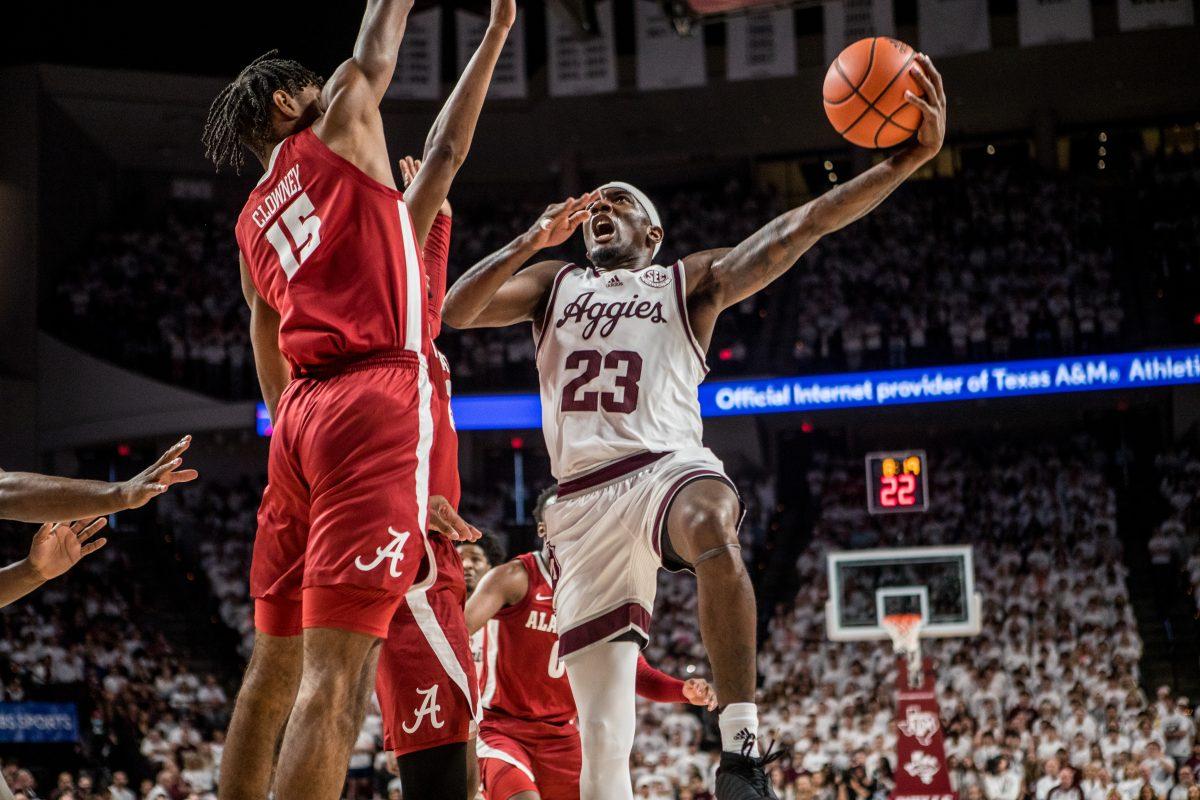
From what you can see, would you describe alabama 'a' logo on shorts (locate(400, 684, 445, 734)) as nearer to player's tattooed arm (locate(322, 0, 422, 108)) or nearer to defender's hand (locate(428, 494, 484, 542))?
defender's hand (locate(428, 494, 484, 542))

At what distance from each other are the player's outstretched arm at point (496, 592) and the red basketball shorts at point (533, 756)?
1.66ft

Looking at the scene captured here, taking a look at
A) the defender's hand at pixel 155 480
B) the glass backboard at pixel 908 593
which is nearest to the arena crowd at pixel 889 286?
the glass backboard at pixel 908 593

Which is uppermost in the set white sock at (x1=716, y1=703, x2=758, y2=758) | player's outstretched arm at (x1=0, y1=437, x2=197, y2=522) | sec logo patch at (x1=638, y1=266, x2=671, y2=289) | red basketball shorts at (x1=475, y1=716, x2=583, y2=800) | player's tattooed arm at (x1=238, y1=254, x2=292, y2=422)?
sec logo patch at (x1=638, y1=266, x2=671, y2=289)

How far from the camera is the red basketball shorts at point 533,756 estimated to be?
5762 millimetres

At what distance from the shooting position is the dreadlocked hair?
354cm

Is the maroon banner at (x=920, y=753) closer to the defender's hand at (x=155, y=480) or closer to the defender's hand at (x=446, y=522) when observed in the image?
the defender's hand at (x=446, y=522)

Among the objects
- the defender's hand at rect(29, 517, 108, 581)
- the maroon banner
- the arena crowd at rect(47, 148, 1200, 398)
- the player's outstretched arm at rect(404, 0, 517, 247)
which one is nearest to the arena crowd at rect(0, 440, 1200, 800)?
the maroon banner

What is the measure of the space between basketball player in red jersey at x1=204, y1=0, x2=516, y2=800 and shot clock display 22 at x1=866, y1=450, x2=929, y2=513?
1045 cm

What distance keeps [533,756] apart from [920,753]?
649cm

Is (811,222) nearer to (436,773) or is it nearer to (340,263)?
(340,263)

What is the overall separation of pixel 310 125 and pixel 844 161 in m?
22.3

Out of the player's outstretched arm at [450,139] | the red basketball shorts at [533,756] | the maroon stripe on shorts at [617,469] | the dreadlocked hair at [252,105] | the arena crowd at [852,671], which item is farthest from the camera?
the arena crowd at [852,671]

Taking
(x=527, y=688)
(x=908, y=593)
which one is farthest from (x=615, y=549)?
(x=908, y=593)

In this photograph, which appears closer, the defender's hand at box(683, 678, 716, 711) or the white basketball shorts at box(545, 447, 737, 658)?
the white basketball shorts at box(545, 447, 737, 658)
